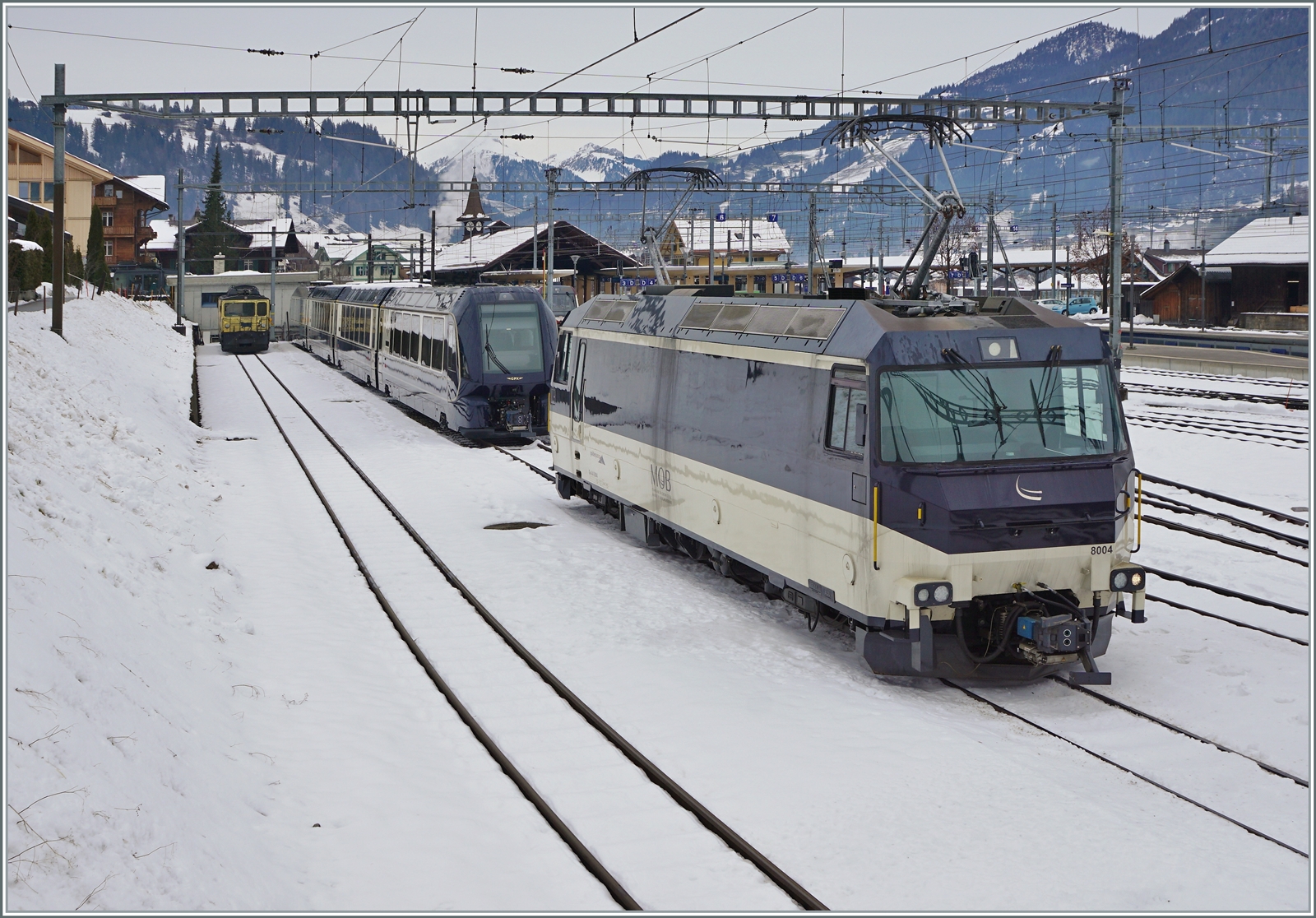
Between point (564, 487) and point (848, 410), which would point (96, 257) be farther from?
point (848, 410)

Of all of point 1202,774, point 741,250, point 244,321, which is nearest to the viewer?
point 1202,774

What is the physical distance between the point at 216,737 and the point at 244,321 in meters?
53.6

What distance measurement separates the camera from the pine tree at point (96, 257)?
53.3 metres

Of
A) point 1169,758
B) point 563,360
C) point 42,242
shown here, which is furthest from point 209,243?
point 1169,758

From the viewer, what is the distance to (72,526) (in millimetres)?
12617

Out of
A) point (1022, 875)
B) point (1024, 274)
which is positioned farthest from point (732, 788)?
point (1024, 274)

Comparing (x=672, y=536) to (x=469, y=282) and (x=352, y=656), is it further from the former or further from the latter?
(x=469, y=282)

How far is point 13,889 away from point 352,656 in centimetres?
597

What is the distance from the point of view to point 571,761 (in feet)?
29.9

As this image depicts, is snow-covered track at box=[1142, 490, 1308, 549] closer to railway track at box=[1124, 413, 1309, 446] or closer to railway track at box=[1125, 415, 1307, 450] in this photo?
railway track at box=[1125, 415, 1307, 450]

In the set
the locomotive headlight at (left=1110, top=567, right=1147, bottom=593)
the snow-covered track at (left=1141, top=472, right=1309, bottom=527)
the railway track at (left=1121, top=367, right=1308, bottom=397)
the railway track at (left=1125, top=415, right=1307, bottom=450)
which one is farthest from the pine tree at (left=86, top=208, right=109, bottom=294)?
the locomotive headlight at (left=1110, top=567, right=1147, bottom=593)

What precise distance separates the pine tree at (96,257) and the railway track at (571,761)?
42.5 metres

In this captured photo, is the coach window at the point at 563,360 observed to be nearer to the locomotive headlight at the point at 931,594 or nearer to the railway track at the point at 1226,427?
the locomotive headlight at the point at 931,594

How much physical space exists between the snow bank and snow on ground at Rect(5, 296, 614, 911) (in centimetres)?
2
